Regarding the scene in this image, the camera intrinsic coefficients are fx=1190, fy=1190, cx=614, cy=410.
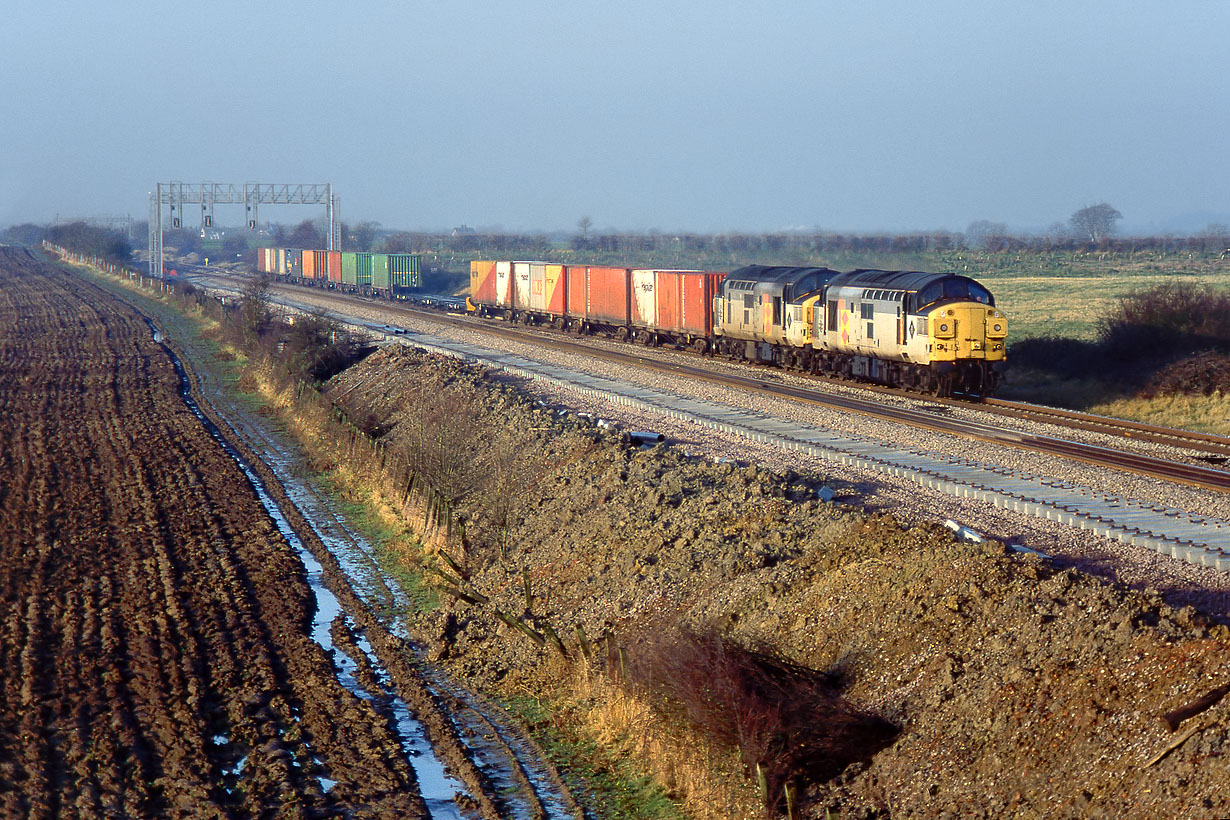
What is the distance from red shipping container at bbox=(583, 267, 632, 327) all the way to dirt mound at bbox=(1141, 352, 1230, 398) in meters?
23.0

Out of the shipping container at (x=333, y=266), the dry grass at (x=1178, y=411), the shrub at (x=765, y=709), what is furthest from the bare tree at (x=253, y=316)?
the shrub at (x=765, y=709)

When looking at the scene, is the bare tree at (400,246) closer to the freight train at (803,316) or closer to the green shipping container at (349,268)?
the green shipping container at (349,268)

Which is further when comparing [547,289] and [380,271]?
[380,271]

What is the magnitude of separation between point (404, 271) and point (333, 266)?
574 inches

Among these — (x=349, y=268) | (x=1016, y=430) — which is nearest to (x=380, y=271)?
(x=349, y=268)

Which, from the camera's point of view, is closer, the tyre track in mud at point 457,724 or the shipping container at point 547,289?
the tyre track in mud at point 457,724

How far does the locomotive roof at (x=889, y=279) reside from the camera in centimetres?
3241

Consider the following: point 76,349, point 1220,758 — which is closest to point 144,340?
point 76,349

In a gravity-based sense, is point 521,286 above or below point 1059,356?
above

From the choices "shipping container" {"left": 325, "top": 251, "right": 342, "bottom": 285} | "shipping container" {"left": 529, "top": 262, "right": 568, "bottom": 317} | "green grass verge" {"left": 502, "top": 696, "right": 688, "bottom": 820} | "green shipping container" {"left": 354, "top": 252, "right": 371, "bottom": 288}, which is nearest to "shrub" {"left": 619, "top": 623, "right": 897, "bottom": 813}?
"green grass verge" {"left": 502, "top": 696, "right": 688, "bottom": 820}

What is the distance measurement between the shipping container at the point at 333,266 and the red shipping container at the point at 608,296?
158 ft

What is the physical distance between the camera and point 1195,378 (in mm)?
31953

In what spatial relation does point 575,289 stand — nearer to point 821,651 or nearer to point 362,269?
point 362,269

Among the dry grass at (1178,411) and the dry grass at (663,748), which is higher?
the dry grass at (1178,411)
